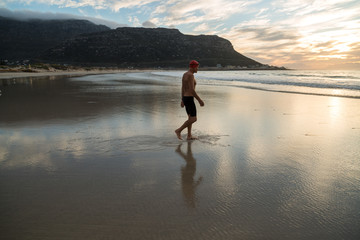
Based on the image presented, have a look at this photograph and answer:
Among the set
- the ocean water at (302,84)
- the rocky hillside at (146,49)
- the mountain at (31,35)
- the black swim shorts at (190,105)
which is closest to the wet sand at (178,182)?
the black swim shorts at (190,105)

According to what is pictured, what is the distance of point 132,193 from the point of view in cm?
271

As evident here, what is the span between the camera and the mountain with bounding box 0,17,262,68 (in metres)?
125

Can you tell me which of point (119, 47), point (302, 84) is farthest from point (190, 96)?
point (119, 47)

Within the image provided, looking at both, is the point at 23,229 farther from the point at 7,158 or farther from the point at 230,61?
the point at 230,61

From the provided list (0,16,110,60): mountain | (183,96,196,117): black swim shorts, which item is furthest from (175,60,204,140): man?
(0,16,110,60): mountain

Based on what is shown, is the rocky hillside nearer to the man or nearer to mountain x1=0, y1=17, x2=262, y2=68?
mountain x1=0, y1=17, x2=262, y2=68

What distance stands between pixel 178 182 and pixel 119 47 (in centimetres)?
14087

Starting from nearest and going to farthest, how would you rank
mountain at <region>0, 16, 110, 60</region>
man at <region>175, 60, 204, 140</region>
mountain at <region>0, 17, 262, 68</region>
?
1. man at <region>175, 60, 204, 140</region>
2. mountain at <region>0, 17, 262, 68</region>
3. mountain at <region>0, 16, 110, 60</region>

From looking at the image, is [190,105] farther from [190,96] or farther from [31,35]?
[31,35]

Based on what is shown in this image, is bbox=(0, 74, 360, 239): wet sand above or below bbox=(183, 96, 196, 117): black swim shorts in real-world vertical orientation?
below

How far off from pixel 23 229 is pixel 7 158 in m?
2.20

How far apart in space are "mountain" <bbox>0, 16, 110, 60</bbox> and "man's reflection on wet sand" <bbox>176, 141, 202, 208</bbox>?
147268 mm

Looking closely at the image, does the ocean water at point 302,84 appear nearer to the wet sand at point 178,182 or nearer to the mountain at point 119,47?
the wet sand at point 178,182

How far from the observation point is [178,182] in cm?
304
